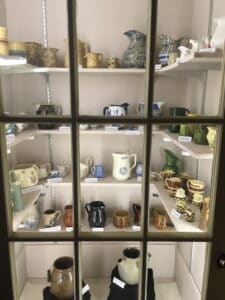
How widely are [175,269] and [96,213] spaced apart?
749mm

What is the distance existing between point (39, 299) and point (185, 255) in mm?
925

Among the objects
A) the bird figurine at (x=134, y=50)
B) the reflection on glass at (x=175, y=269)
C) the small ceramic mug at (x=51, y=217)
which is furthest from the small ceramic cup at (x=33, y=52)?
the reflection on glass at (x=175, y=269)

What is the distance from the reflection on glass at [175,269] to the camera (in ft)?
5.10

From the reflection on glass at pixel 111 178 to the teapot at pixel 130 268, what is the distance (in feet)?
0.56

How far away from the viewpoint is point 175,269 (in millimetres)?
1874

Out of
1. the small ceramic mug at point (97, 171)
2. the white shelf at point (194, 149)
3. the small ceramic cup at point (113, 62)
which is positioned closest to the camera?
the white shelf at point (194, 149)

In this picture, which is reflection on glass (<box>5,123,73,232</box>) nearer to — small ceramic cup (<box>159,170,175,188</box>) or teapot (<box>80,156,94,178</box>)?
teapot (<box>80,156,94,178</box>)

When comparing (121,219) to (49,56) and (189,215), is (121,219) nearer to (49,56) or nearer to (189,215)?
(189,215)

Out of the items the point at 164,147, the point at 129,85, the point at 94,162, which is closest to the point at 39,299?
the point at 94,162

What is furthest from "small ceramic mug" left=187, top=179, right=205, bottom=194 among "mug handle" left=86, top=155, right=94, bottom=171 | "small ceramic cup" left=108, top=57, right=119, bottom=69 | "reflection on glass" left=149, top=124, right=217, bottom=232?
"small ceramic cup" left=108, top=57, right=119, bottom=69

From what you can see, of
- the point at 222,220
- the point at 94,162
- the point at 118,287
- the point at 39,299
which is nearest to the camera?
the point at 222,220

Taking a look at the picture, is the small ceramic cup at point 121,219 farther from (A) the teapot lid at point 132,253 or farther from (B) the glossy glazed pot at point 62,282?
(B) the glossy glazed pot at point 62,282

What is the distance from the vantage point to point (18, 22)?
1600 millimetres

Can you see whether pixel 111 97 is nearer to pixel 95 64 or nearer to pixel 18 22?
pixel 95 64
